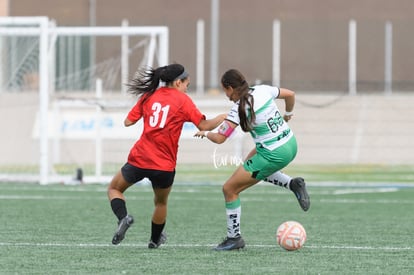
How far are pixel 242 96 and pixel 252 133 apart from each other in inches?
18.0

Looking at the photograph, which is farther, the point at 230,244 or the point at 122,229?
the point at 230,244

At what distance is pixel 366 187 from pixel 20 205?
7.64 metres

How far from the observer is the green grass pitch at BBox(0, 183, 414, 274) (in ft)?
29.5

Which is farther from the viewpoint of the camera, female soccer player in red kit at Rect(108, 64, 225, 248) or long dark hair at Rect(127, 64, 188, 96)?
long dark hair at Rect(127, 64, 188, 96)

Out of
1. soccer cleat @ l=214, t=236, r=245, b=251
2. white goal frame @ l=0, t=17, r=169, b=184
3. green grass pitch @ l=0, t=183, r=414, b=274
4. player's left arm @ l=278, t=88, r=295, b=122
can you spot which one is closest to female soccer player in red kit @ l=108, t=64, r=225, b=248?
green grass pitch @ l=0, t=183, r=414, b=274

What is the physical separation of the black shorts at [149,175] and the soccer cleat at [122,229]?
41 cm

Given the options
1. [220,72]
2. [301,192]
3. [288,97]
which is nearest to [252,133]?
[288,97]

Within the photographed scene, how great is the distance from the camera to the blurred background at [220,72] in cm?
2355

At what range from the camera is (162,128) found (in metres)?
10.0

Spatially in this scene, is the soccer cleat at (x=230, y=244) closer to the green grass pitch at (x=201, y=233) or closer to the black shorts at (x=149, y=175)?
the green grass pitch at (x=201, y=233)

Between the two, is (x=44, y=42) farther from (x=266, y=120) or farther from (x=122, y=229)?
(x=122, y=229)

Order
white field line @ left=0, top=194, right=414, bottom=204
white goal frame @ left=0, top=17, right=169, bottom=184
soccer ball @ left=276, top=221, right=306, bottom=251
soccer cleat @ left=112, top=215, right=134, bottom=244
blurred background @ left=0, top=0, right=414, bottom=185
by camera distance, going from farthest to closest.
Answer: blurred background @ left=0, top=0, right=414, bottom=185 → white goal frame @ left=0, top=17, right=169, bottom=184 → white field line @ left=0, top=194, right=414, bottom=204 → soccer ball @ left=276, top=221, right=306, bottom=251 → soccer cleat @ left=112, top=215, right=134, bottom=244

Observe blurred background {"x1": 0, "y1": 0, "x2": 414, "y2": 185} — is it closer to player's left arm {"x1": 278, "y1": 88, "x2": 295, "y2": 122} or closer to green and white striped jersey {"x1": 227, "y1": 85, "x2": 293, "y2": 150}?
player's left arm {"x1": 278, "y1": 88, "x2": 295, "y2": 122}

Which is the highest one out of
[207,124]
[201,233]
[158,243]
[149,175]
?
[207,124]
